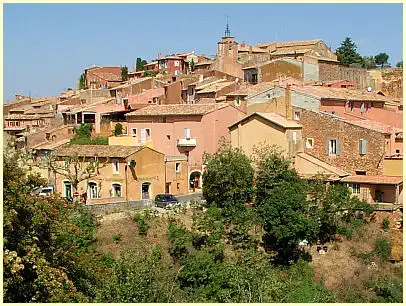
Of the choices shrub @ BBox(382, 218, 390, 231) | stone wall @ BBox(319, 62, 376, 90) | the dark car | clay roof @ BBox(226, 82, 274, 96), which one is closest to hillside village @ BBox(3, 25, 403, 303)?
shrub @ BBox(382, 218, 390, 231)

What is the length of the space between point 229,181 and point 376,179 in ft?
19.6

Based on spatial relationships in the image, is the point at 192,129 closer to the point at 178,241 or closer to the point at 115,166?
the point at 115,166

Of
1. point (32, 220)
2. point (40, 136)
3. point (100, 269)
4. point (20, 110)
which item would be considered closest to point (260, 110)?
point (40, 136)

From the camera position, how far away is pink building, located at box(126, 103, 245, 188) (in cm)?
3108

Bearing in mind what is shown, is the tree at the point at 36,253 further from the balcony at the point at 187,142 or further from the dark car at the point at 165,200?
the balcony at the point at 187,142

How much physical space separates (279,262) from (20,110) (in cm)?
3121

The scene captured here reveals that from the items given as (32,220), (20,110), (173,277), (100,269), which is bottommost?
(173,277)

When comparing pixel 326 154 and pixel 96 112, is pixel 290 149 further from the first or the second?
pixel 96 112

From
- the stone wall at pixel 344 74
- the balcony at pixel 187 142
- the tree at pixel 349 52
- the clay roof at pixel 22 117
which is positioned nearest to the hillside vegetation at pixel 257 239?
the balcony at pixel 187 142

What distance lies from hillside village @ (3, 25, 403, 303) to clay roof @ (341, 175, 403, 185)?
7cm

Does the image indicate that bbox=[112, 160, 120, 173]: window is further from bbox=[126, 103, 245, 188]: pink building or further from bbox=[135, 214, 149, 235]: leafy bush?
bbox=[126, 103, 245, 188]: pink building

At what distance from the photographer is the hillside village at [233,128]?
86.9 ft

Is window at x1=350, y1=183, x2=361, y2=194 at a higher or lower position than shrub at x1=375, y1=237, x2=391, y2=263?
higher

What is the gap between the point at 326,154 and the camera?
1088 inches
